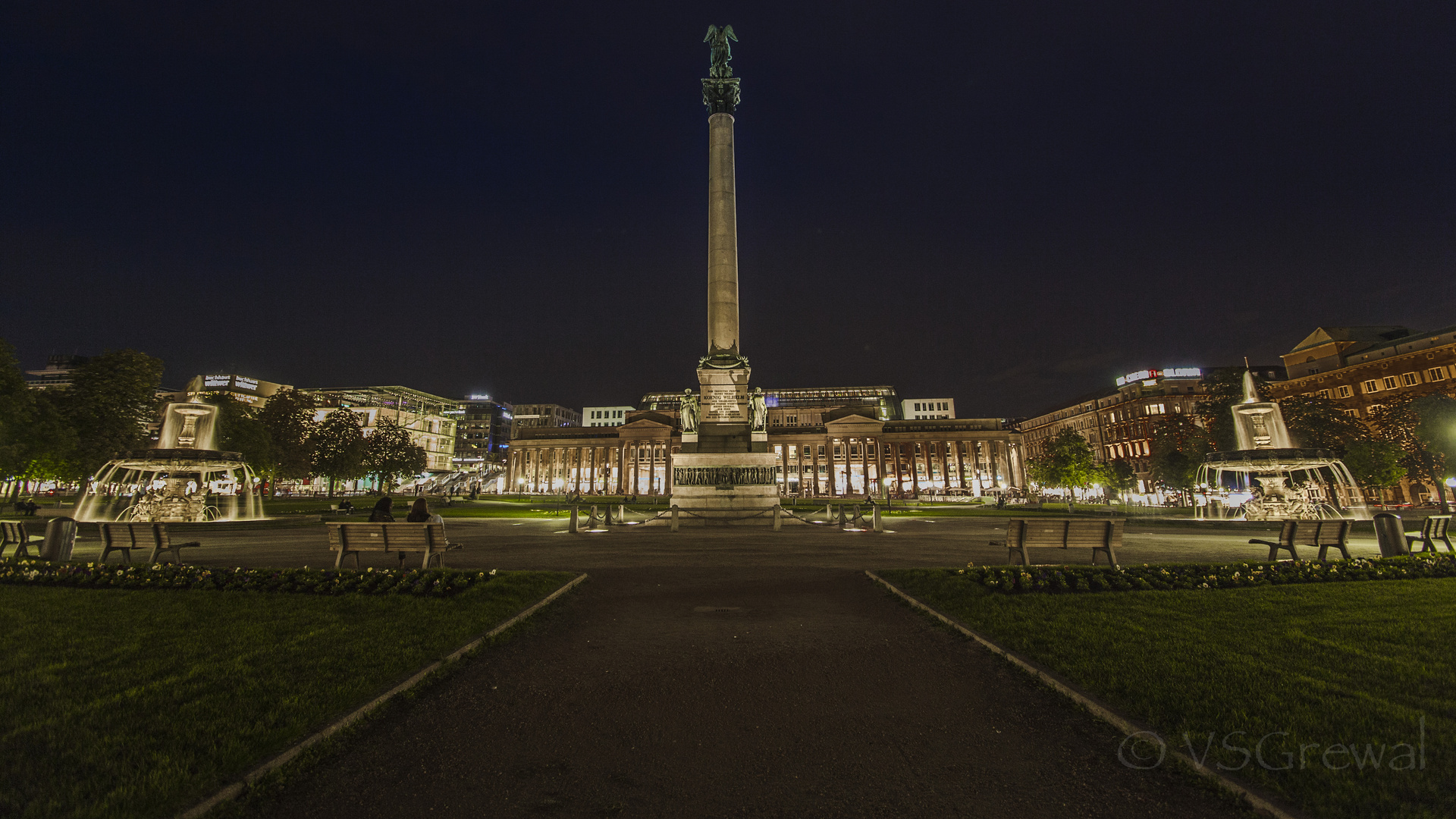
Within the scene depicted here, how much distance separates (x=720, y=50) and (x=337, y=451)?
5109 cm

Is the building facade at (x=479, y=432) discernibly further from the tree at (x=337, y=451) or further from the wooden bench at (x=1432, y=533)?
the wooden bench at (x=1432, y=533)

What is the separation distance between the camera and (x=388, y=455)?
70.8 metres

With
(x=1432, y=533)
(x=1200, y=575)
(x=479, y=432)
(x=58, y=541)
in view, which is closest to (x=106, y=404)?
(x=58, y=541)

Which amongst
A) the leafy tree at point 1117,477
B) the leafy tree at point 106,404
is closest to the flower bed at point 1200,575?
the leafy tree at point 106,404

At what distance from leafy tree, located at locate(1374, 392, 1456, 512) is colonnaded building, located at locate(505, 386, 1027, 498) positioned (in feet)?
208

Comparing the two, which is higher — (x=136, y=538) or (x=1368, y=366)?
(x=1368, y=366)

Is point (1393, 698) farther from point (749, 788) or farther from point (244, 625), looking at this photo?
point (244, 625)

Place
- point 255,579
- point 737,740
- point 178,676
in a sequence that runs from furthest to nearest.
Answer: point 255,579, point 178,676, point 737,740

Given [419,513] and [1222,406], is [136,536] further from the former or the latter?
[1222,406]

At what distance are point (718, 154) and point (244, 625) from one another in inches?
1375

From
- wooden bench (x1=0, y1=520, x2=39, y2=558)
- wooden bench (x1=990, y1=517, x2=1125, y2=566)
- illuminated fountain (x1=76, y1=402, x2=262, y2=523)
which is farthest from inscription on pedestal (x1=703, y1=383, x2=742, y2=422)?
wooden bench (x1=0, y1=520, x2=39, y2=558)

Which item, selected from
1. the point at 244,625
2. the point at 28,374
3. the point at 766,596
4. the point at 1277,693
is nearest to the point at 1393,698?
the point at 1277,693

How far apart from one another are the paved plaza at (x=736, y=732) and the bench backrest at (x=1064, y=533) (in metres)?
3.99

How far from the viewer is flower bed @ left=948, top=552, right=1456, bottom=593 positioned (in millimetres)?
10039
